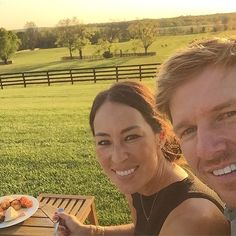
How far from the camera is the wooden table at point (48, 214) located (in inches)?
129

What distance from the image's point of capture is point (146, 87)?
2551 mm

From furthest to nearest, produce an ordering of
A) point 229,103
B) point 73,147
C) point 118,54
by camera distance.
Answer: point 118,54, point 73,147, point 229,103

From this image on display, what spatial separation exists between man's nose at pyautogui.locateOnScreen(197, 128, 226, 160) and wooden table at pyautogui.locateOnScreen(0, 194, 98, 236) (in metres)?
2.05

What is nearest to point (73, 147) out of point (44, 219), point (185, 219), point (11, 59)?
point (44, 219)

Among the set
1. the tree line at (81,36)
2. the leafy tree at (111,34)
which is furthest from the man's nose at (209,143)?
the leafy tree at (111,34)

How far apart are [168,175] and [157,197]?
0.15m

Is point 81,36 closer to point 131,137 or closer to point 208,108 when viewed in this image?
point 131,137

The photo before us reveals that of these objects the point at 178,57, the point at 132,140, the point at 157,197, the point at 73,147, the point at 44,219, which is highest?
the point at 178,57

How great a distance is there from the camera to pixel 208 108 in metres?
1.55

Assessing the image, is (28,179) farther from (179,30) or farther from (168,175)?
(179,30)

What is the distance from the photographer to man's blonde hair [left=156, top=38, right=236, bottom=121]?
5.16ft

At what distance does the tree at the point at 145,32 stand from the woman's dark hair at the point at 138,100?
222 feet

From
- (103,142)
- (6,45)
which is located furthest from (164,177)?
(6,45)

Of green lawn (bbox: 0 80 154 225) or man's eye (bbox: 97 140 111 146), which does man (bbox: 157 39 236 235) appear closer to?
man's eye (bbox: 97 140 111 146)
